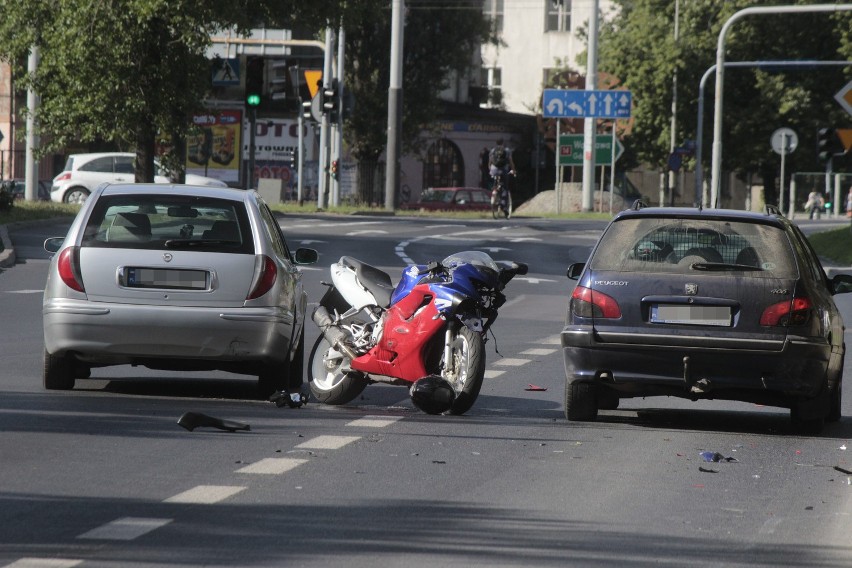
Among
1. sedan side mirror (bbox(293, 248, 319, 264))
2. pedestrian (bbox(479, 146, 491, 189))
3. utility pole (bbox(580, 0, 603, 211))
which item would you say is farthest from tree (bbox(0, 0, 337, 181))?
pedestrian (bbox(479, 146, 491, 189))

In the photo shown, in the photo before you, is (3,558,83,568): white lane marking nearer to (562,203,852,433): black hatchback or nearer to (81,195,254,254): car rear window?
(562,203,852,433): black hatchback

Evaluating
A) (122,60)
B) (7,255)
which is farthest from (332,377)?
(122,60)

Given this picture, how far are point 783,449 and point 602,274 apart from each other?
1.52 metres

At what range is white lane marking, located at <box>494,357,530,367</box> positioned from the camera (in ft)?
49.8

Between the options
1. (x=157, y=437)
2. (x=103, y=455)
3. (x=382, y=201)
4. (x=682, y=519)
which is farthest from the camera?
(x=382, y=201)

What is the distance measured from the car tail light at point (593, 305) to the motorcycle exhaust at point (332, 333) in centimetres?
175

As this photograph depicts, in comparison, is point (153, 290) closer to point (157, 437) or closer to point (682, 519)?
point (157, 437)

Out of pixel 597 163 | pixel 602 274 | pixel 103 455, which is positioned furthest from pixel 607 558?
pixel 597 163

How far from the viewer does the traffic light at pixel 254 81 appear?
35031 mm

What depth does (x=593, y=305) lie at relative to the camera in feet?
35.4

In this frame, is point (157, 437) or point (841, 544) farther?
point (157, 437)

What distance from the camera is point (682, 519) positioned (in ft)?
24.9

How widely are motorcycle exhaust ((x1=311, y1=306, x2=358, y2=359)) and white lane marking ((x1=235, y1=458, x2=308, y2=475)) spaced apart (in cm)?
293

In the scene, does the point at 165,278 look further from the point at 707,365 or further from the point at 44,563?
the point at 44,563
